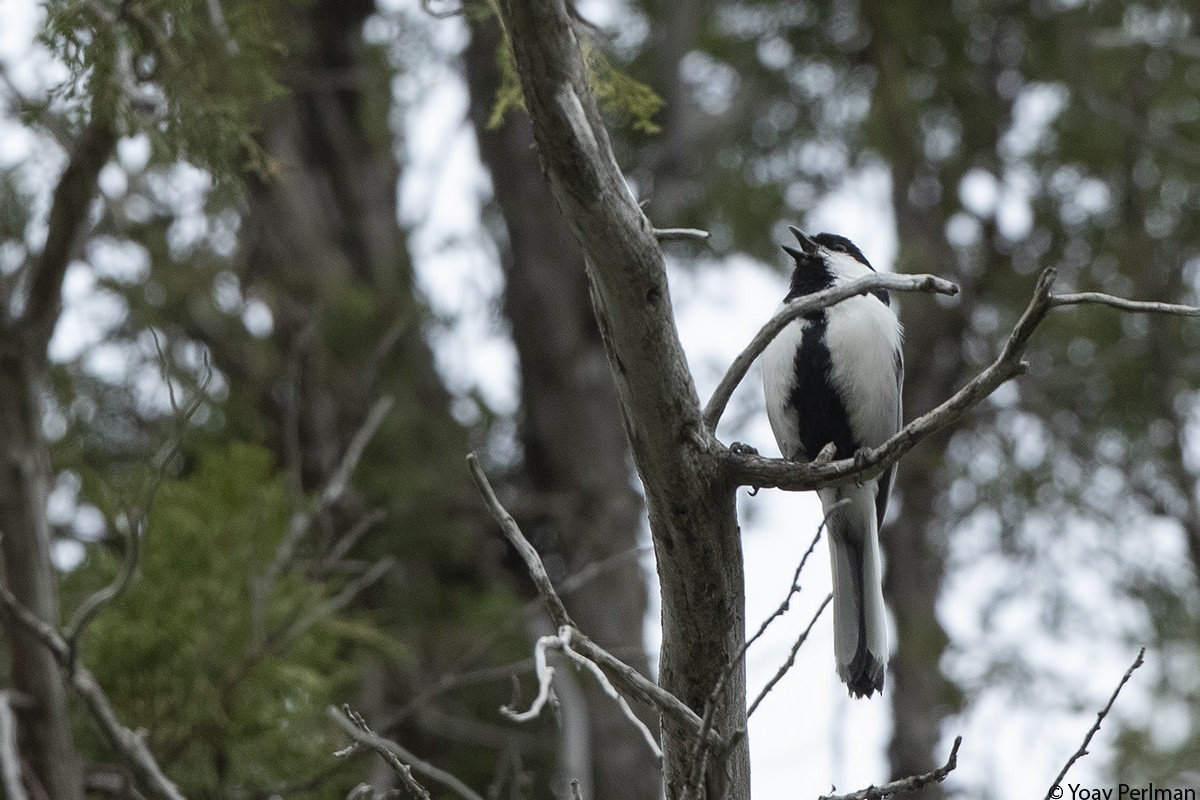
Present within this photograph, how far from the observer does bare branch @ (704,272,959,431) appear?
232cm

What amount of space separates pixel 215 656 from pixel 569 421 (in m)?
3.08

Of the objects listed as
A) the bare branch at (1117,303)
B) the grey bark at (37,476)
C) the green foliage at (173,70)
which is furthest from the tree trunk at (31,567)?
the bare branch at (1117,303)

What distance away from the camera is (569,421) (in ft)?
23.7

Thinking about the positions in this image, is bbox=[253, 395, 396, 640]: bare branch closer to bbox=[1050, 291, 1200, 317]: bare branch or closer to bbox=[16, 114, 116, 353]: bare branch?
bbox=[16, 114, 116, 353]: bare branch

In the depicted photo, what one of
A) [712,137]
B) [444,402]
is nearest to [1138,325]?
[712,137]

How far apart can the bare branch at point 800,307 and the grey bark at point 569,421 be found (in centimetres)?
412

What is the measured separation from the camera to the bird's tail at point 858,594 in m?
3.44

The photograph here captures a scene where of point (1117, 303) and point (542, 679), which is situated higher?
point (1117, 303)

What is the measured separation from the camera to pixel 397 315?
692 centimetres

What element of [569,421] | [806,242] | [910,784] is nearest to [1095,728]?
[910,784]

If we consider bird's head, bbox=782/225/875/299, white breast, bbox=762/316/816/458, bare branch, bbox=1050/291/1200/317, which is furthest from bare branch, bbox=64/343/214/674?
bare branch, bbox=1050/291/1200/317

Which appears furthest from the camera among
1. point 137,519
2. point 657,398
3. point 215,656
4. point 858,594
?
point 215,656

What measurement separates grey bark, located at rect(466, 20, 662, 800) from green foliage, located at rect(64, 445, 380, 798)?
209 cm

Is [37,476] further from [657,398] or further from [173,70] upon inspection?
[657,398]
